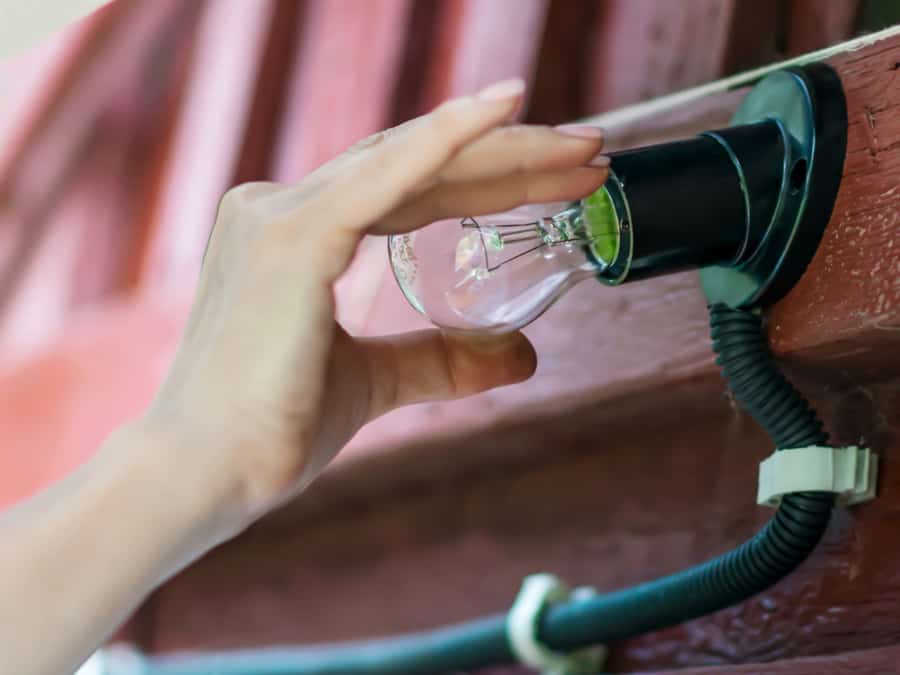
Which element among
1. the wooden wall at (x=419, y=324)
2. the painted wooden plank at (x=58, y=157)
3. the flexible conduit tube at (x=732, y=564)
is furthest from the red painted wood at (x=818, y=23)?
the painted wooden plank at (x=58, y=157)

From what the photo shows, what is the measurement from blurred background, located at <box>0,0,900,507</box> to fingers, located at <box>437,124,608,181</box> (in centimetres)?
24

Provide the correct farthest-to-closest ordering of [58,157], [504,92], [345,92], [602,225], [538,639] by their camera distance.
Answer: [58,157] < [345,92] < [538,639] < [602,225] < [504,92]

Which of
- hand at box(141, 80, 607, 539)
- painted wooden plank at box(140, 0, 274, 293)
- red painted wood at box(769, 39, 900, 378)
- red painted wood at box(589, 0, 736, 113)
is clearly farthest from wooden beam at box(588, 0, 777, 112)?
painted wooden plank at box(140, 0, 274, 293)

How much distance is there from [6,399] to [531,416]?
0.55 meters

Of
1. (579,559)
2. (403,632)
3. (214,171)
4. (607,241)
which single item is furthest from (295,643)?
(607,241)

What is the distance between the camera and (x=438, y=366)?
49 cm

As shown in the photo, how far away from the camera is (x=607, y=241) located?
45 cm

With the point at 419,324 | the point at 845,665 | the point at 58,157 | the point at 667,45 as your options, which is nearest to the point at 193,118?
the point at 58,157

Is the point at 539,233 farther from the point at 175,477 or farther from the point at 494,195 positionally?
the point at 175,477

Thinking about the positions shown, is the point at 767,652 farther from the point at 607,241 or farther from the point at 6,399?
the point at 6,399

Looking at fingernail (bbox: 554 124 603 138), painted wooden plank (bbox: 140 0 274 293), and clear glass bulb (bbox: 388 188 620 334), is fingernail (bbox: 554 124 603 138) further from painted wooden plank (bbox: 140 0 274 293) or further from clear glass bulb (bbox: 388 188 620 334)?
painted wooden plank (bbox: 140 0 274 293)

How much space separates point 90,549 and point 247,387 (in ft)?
0.28

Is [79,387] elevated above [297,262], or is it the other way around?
[79,387]

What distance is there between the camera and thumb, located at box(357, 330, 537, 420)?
48 cm
